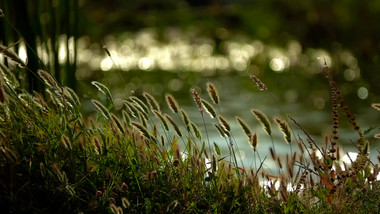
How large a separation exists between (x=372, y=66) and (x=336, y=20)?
895 millimetres

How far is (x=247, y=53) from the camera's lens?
31.6ft

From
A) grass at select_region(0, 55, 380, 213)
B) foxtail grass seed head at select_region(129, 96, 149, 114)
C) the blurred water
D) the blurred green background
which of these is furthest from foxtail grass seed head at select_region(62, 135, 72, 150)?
the blurred green background

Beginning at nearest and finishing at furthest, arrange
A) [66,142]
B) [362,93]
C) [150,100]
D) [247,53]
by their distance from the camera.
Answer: [66,142]
[150,100]
[362,93]
[247,53]

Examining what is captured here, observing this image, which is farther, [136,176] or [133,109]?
[133,109]

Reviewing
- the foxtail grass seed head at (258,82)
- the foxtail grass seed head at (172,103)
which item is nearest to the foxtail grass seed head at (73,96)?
the foxtail grass seed head at (172,103)

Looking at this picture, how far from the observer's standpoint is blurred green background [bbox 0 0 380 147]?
7.68m

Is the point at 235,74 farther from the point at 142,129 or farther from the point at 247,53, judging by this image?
the point at 142,129

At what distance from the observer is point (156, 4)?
12664 mm

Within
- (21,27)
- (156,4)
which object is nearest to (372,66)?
(156,4)

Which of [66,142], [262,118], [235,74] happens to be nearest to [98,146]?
[66,142]

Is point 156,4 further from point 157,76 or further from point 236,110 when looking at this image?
point 236,110

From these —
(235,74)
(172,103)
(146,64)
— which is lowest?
(172,103)

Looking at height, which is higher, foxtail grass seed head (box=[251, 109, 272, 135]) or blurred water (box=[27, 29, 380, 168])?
blurred water (box=[27, 29, 380, 168])

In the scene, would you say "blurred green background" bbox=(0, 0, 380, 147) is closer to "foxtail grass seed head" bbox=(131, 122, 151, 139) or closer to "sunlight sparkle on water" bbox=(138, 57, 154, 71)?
"sunlight sparkle on water" bbox=(138, 57, 154, 71)
